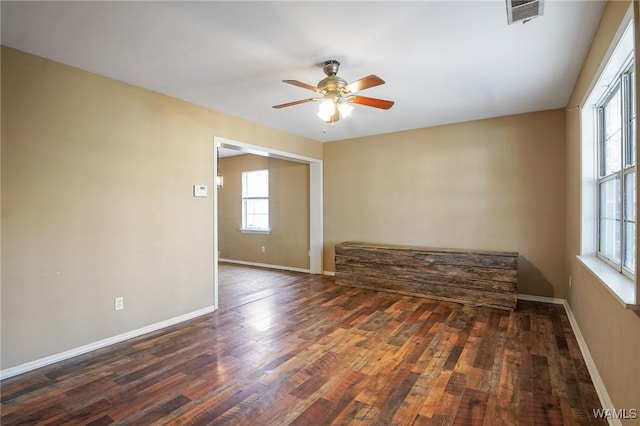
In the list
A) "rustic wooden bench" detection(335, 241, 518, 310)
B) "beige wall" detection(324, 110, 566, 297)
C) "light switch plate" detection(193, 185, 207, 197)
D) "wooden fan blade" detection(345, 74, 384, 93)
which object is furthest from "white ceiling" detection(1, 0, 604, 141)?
"rustic wooden bench" detection(335, 241, 518, 310)

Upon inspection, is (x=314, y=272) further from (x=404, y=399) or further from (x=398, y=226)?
(x=404, y=399)

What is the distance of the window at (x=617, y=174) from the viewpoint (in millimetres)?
1942

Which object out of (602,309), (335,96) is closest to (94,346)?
(335,96)

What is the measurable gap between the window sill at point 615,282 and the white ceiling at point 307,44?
5.53 feet

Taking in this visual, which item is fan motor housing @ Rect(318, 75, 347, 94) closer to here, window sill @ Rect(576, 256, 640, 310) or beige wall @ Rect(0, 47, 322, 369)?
beige wall @ Rect(0, 47, 322, 369)

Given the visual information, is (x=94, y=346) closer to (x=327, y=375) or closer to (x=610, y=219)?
(x=327, y=375)

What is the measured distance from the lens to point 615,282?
1891 millimetres

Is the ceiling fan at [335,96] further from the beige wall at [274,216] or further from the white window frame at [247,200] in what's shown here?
the white window frame at [247,200]

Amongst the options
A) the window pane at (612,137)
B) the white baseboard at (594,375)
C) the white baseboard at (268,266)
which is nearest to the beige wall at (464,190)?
the white baseboard at (268,266)

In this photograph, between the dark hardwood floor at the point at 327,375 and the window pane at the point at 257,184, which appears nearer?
the dark hardwood floor at the point at 327,375

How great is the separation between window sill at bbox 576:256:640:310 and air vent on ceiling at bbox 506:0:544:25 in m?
1.56

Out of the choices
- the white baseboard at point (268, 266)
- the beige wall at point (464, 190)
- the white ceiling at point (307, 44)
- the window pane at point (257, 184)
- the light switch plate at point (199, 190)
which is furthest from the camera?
the window pane at point (257, 184)

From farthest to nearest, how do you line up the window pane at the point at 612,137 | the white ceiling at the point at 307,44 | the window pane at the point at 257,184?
the window pane at the point at 257,184 → the window pane at the point at 612,137 → the white ceiling at the point at 307,44

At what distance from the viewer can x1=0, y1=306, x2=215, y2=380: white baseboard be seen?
238cm
